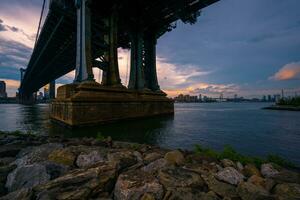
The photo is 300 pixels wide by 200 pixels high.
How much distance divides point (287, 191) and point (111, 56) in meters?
25.3

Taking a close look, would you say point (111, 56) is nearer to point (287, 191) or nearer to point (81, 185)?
point (81, 185)

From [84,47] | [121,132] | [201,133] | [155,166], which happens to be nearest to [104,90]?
[84,47]

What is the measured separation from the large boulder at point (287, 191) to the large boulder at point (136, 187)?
2.26 meters

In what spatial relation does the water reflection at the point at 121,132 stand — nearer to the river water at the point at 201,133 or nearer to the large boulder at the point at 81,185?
the river water at the point at 201,133

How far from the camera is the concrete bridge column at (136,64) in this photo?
32.2 meters

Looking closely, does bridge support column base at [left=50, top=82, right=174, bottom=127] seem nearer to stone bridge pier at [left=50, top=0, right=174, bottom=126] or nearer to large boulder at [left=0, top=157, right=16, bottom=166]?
stone bridge pier at [left=50, top=0, right=174, bottom=126]

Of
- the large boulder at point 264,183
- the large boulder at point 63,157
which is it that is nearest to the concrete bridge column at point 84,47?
the large boulder at point 63,157

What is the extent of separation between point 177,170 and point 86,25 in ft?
74.0

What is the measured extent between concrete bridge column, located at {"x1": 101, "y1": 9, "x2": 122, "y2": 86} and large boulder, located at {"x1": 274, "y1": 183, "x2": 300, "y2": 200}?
2330cm

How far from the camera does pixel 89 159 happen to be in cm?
508

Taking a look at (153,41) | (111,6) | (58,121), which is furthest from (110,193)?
(153,41)

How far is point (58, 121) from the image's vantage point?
74.5ft

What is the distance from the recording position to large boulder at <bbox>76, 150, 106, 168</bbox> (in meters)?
4.96

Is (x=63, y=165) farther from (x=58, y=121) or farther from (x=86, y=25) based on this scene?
(x=86, y=25)
